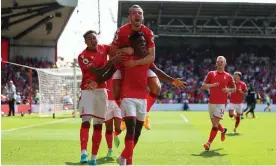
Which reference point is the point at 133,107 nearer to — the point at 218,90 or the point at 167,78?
the point at 167,78

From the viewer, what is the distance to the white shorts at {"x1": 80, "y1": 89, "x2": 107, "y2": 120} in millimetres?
7520

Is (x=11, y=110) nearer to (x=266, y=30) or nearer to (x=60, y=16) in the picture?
(x=60, y=16)

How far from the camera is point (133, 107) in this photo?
20.9 feet

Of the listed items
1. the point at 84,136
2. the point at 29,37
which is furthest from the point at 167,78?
the point at 29,37

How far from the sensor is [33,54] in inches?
1895

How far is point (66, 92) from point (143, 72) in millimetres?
24632

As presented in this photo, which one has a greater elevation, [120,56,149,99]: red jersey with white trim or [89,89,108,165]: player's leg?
[120,56,149,99]: red jersey with white trim

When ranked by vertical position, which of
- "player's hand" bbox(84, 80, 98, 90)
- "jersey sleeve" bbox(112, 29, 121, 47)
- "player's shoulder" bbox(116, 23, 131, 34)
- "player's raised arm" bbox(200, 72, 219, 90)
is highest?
"player's shoulder" bbox(116, 23, 131, 34)

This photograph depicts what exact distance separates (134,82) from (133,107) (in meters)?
0.32

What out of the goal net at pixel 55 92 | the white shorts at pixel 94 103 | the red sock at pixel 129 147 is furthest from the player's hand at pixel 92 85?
the goal net at pixel 55 92

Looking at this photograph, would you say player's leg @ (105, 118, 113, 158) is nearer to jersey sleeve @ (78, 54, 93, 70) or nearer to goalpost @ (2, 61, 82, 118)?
jersey sleeve @ (78, 54, 93, 70)

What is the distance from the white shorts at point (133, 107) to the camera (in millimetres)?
6344

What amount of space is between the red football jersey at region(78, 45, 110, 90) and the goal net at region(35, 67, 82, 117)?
2056 centimetres

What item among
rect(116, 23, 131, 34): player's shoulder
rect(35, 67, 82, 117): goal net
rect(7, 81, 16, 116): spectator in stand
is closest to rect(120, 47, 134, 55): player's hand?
rect(116, 23, 131, 34): player's shoulder
